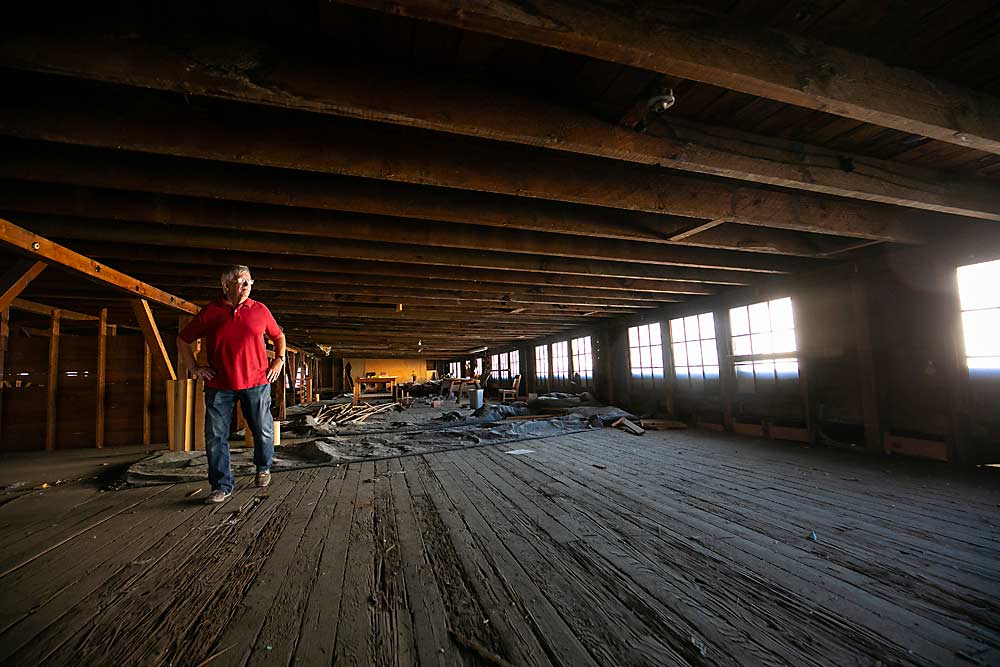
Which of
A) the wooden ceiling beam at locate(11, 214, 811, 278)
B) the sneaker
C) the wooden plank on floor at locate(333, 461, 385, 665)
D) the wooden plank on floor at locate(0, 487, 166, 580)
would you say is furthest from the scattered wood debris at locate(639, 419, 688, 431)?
the wooden plank on floor at locate(0, 487, 166, 580)

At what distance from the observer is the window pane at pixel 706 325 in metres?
6.23

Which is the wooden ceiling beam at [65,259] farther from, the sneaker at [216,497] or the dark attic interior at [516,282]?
the sneaker at [216,497]

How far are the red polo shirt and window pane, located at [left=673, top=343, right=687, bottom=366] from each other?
639cm

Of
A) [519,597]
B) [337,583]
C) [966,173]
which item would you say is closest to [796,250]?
[966,173]

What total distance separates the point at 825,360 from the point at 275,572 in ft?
18.8

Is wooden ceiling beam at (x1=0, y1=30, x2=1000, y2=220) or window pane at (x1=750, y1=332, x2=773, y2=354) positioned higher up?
wooden ceiling beam at (x1=0, y1=30, x2=1000, y2=220)

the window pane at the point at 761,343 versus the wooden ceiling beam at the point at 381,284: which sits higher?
the wooden ceiling beam at the point at 381,284

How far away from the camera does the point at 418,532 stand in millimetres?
2139

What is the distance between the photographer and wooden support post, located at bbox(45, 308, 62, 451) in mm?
5000

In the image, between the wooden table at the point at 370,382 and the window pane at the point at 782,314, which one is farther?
the wooden table at the point at 370,382

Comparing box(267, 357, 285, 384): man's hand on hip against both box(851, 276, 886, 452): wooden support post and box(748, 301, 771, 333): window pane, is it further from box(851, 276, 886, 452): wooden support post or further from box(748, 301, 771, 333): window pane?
box(748, 301, 771, 333): window pane

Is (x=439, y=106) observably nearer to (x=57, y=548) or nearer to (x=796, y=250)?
(x=57, y=548)

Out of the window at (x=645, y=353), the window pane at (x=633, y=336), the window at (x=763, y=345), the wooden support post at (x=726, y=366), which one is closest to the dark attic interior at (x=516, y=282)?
the window at (x=763, y=345)

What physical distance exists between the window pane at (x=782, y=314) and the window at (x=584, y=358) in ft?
14.7
